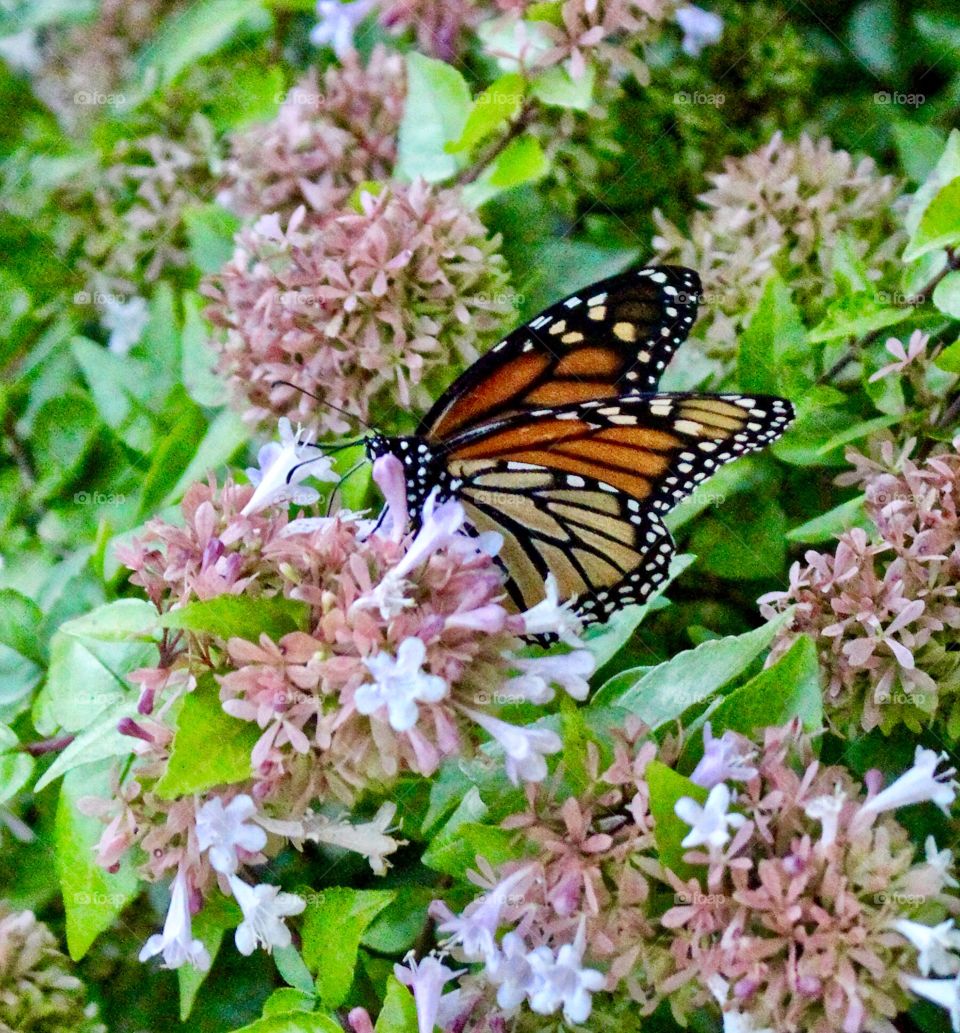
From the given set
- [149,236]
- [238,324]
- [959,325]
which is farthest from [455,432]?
[149,236]

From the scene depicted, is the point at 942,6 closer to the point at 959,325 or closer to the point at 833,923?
the point at 959,325

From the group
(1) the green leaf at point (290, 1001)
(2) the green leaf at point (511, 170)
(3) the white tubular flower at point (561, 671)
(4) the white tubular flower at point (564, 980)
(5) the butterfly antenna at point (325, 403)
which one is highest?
(2) the green leaf at point (511, 170)

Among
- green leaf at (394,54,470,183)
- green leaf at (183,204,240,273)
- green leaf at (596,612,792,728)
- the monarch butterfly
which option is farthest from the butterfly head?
green leaf at (183,204,240,273)

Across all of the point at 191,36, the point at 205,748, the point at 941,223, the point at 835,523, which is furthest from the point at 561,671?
the point at 191,36

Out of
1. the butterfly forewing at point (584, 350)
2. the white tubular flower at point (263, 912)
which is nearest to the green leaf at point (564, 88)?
the butterfly forewing at point (584, 350)

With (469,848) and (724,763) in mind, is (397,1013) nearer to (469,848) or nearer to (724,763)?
(469,848)

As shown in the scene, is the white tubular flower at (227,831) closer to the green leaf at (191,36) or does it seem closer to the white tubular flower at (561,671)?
the white tubular flower at (561,671)

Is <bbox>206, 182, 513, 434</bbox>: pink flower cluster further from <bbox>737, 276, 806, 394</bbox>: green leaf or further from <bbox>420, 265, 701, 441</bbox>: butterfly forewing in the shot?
<bbox>737, 276, 806, 394</bbox>: green leaf

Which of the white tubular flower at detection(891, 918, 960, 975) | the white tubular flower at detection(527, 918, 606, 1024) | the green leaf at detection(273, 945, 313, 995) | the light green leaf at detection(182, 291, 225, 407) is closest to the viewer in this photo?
the white tubular flower at detection(891, 918, 960, 975)
